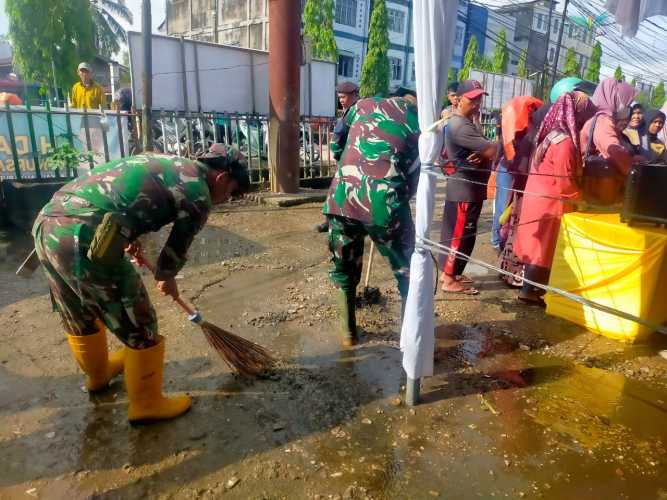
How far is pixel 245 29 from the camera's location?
27.0 metres

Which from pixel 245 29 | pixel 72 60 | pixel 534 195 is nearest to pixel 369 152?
pixel 534 195

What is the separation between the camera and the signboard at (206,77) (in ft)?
27.9

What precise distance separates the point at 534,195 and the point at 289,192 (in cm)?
468

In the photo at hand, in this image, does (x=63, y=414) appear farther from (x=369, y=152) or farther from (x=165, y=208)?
(x=369, y=152)

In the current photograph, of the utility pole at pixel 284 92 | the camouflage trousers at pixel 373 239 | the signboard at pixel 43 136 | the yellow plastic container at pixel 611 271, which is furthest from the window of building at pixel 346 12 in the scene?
the camouflage trousers at pixel 373 239

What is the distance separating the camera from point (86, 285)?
2.18m

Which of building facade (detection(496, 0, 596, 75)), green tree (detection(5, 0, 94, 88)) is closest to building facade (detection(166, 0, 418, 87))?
green tree (detection(5, 0, 94, 88))

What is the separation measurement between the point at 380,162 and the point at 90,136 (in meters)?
5.20

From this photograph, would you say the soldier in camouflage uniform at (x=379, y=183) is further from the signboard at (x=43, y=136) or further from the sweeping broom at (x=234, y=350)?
the signboard at (x=43, y=136)

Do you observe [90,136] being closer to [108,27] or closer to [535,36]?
[108,27]

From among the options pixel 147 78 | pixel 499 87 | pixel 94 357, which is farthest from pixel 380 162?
pixel 499 87

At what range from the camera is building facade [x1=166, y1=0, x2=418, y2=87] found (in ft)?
87.4

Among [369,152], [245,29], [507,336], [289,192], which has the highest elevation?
[245,29]

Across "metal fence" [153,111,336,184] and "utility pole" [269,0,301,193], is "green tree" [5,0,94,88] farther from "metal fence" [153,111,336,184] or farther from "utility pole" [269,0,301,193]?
"utility pole" [269,0,301,193]
